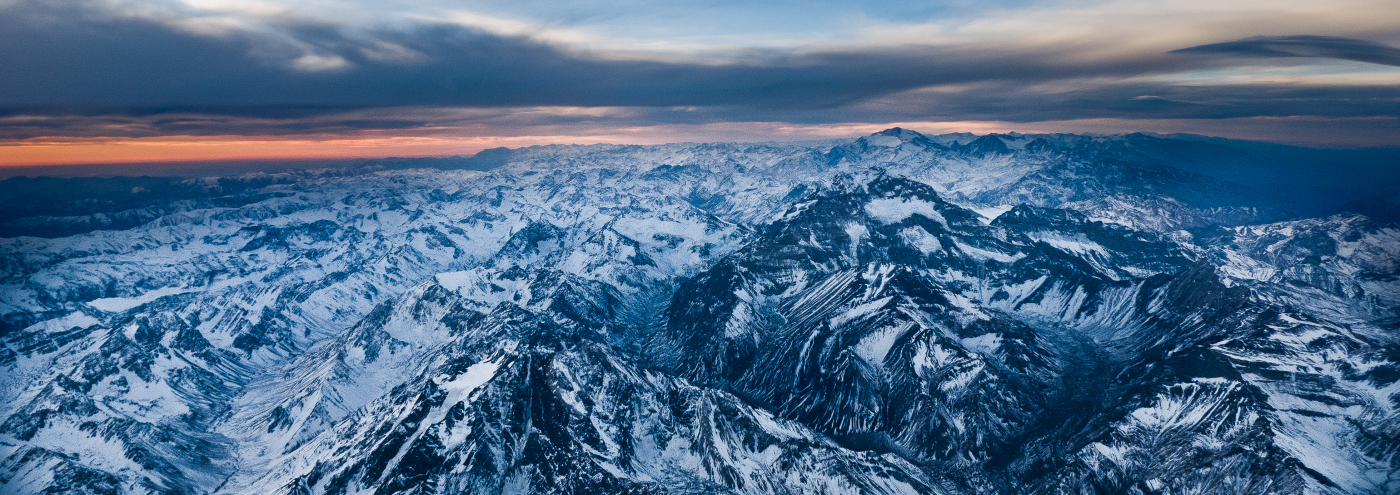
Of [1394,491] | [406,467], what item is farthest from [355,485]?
[1394,491]

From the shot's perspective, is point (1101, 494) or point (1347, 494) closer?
point (1347, 494)

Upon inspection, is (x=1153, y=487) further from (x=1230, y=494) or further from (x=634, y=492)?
(x=634, y=492)

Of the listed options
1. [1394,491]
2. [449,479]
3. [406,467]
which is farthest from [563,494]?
[1394,491]

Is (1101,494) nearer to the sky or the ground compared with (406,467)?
nearer to the ground

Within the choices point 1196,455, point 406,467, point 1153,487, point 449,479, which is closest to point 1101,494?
point 1153,487

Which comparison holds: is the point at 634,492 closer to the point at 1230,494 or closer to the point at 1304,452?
the point at 1230,494

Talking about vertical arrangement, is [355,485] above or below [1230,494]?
above

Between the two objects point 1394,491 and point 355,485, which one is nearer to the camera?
point 1394,491

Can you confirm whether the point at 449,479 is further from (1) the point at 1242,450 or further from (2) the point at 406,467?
(1) the point at 1242,450
